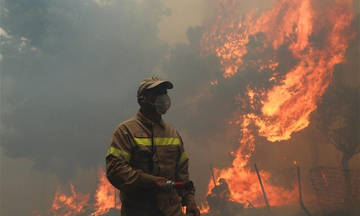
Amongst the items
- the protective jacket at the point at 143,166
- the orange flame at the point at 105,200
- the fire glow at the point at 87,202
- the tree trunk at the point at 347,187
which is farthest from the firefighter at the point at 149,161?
the orange flame at the point at 105,200

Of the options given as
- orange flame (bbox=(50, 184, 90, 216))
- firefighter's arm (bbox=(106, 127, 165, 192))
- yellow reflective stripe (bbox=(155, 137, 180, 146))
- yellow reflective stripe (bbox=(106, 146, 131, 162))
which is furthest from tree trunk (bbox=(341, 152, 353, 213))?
orange flame (bbox=(50, 184, 90, 216))

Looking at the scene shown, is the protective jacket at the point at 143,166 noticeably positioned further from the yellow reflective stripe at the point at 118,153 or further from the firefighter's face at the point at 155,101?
the firefighter's face at the point at 155,101

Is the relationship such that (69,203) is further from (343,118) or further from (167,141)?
(167,141)

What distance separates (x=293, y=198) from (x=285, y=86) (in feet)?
35.0

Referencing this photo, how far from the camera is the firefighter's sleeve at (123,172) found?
2.98 m

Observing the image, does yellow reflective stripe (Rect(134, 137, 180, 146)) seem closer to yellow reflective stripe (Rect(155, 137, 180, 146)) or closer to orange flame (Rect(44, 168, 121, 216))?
yellow reflective stripe (Rect(155, 137, 180, 146))

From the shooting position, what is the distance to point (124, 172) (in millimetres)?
2984

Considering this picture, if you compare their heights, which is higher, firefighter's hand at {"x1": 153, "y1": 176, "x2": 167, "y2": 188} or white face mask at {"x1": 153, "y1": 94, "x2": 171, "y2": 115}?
white face mask at {"x1": 153, "y1": 94, "x2": 171, "y2": 115}

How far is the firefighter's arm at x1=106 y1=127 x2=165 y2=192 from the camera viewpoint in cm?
298

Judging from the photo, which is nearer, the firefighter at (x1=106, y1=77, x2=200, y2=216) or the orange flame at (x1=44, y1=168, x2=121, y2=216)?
the firefighter at (x1=106, y1=77, x2=200, y2=216)

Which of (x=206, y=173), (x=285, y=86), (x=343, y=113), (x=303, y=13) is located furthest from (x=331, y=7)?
(x=206, y=173)

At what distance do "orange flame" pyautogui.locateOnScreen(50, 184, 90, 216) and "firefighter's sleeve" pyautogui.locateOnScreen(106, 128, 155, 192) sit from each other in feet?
132

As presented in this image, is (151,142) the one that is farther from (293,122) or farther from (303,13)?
(303,13)

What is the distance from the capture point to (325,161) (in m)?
26.1
